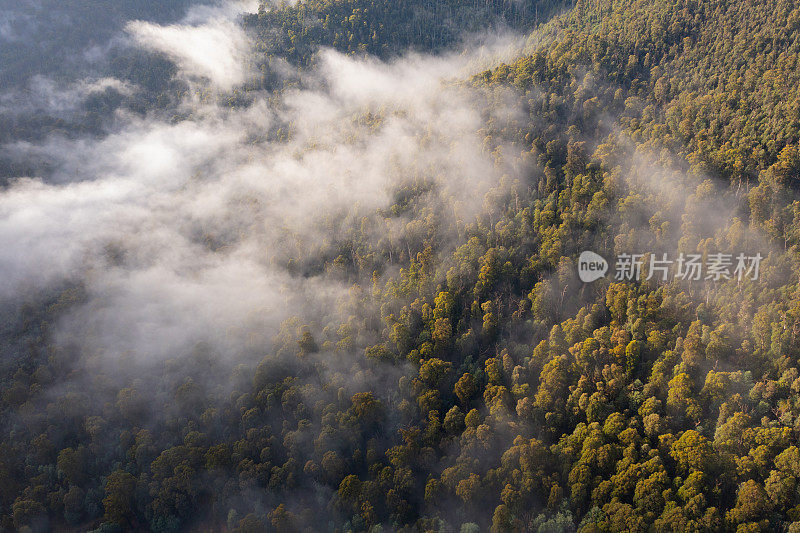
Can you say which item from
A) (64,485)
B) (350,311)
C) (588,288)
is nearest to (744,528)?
(588,288)

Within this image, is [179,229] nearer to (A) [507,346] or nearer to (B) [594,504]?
(A) [507,346]

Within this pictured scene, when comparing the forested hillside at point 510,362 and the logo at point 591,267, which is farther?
the logo at point 591,267

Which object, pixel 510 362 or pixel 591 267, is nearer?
pixel 510 362

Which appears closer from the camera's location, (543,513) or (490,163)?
(543,513)

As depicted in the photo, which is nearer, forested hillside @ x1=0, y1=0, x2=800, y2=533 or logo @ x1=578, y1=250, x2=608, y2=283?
forested hillside @ x1=0, y1=0, x2=800, y2=533
